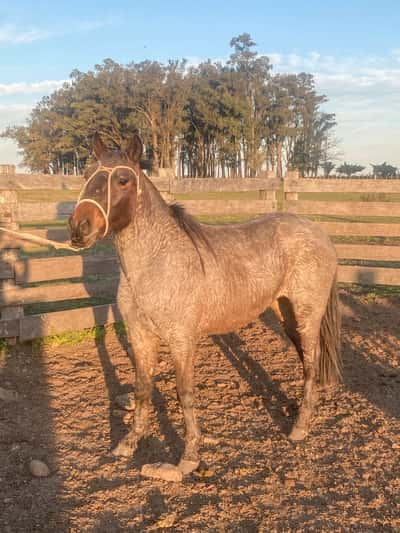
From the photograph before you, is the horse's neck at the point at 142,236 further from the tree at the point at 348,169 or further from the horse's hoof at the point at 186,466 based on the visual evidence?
the tree at the point at 348,169

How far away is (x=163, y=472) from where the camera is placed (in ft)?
10.5

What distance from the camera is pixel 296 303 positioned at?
4.20m

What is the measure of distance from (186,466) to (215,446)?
17.4 inches

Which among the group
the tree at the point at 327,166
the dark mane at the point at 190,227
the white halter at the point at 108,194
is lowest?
the dark mane at the point at 190,227

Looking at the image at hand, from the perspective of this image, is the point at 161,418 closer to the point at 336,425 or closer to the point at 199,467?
the point at 199,467

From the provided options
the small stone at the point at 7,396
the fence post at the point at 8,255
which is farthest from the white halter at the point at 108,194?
the fence post at the point at 8,255

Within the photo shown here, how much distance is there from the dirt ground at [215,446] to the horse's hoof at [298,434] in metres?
0.06

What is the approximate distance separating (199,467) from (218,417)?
2.74 feet

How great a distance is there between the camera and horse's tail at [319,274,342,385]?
14.7 ft

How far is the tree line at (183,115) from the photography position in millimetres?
50844

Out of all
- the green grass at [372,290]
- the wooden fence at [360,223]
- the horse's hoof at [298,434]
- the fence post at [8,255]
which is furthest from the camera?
the green grass at [372,290]

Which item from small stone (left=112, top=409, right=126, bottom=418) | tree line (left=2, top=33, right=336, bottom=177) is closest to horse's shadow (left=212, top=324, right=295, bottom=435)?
small stone (left=112, top=409, right=126, bottom=418)

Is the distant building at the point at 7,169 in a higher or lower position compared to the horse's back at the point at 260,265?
higher

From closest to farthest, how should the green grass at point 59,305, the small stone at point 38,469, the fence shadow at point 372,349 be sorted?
the small stone at point 38,469 < the fence shadow at point 372,349 < the green grass at point 59,305
